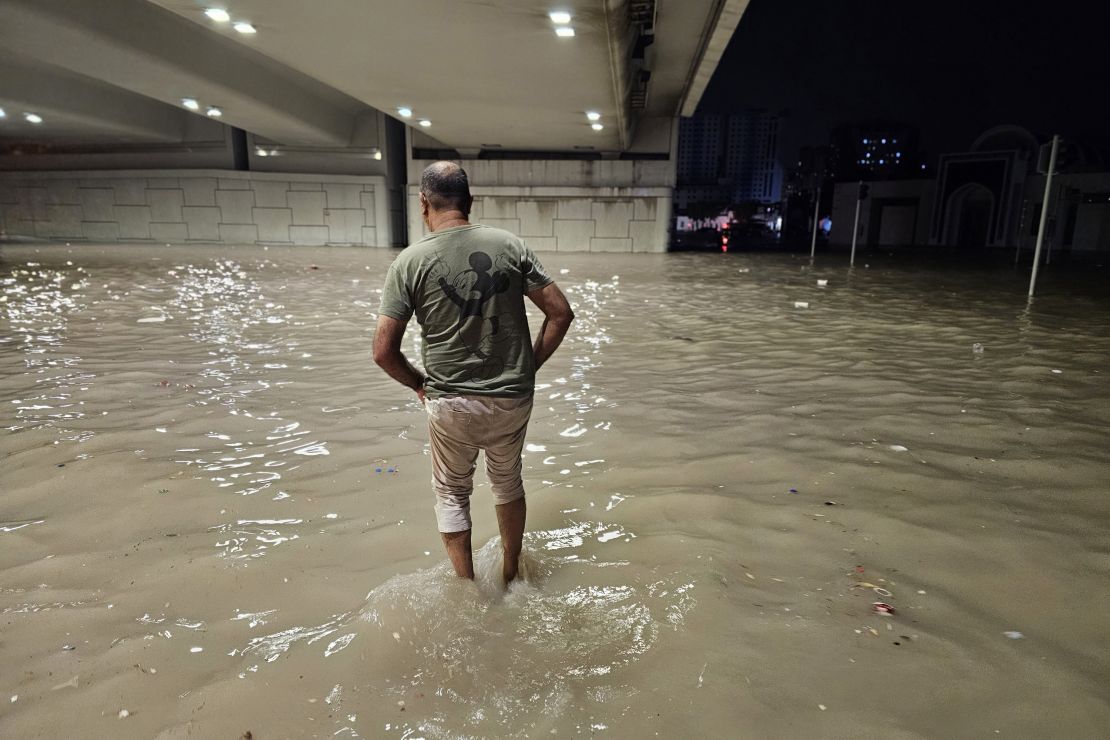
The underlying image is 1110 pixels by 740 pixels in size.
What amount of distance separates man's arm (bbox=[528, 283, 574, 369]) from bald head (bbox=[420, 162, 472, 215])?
18.7 inches

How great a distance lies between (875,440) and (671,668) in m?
3.01

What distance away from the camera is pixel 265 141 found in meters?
28.6

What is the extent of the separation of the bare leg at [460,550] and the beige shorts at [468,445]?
0.11 feet

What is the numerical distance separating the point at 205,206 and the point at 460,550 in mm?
31913

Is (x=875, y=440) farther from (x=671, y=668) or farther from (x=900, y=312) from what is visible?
(x=900, y=312)

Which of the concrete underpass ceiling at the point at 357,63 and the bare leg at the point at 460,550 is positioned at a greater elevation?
the concrete underpass ceiling at the point at 357,63

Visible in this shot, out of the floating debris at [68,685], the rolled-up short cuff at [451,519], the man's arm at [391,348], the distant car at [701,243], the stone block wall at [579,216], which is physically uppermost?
the stone block wall at [579,216]

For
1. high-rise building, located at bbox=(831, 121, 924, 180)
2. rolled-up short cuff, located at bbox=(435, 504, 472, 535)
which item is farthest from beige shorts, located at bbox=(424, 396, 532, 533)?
high-rise building, located at bbox=(831, 121, 924, 180)

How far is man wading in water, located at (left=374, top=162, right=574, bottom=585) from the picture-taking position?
95.5 inches

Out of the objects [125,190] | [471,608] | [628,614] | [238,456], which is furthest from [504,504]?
[125,190]

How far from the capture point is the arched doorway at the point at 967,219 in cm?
3472

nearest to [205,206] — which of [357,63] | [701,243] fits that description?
[357,63]

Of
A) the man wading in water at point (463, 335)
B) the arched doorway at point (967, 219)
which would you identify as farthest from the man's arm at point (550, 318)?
the arched doorway at point (967, 219)

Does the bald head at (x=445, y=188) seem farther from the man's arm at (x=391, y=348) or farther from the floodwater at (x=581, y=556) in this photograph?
the floodwater at (x=581, y=556)
